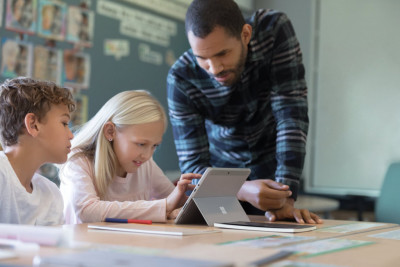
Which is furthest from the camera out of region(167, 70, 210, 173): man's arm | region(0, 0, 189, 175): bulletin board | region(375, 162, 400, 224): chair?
region(375, 162, 400, 224): chair

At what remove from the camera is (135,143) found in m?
1.74

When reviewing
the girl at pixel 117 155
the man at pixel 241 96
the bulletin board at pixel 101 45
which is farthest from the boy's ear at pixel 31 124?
the bulletin board at pixel 101 45

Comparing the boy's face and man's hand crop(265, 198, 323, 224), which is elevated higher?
the boy's face

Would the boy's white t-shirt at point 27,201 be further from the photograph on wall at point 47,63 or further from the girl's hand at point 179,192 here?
the photograph on wall at point 47,63

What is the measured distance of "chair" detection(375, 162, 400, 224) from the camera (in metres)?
2.99

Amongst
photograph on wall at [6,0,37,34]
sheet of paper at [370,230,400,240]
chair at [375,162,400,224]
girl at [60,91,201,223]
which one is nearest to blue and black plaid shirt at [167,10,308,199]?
girl at [60,91,201,223]

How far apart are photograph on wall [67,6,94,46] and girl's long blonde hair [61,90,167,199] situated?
1.13 m

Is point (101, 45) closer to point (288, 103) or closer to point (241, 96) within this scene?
point (241, 96)

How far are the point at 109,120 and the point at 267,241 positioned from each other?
3.04 feet

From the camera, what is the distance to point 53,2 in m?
2.72

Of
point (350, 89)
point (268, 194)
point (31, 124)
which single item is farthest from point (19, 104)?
point (350, 89)

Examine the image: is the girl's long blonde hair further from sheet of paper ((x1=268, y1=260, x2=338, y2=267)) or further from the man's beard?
sheet of paper ((x1=268, y1=260, x2=338, y2=267))

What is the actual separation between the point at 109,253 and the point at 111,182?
1007 millimetres

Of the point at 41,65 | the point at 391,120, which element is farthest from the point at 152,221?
the point at 391,120
